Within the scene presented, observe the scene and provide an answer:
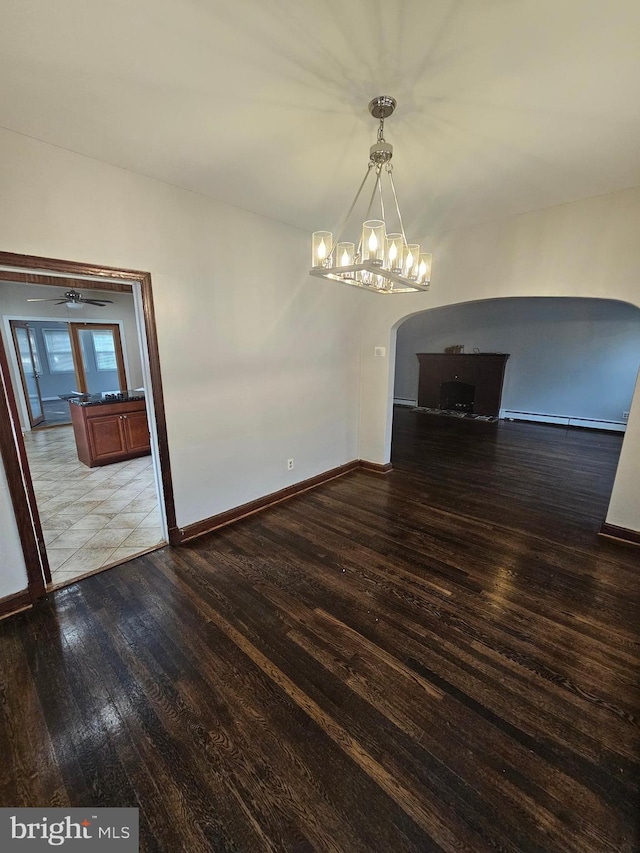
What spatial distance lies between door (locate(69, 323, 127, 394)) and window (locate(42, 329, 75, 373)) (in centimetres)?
159

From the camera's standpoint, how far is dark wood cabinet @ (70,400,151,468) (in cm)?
467

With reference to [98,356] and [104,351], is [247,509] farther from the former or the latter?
[98,356]

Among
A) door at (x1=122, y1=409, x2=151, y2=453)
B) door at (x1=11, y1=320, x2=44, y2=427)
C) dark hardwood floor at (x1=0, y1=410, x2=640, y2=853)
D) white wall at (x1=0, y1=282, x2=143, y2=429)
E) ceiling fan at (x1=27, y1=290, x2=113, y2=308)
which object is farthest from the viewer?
door at (x1=11, y1=320, x2=44, y2=427)

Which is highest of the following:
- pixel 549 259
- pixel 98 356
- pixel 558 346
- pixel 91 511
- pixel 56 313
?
pixel 549 259

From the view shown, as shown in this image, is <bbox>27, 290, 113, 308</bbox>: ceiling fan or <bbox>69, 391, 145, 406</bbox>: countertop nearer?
<bbox>69, 391, 145, 406</bbox>: countertop

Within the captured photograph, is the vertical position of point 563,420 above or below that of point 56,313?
below

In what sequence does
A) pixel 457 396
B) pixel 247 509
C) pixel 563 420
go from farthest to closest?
pixel 457 396 < pixel 563 420 < pixel 247 509

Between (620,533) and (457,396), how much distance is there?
6139 millimetres

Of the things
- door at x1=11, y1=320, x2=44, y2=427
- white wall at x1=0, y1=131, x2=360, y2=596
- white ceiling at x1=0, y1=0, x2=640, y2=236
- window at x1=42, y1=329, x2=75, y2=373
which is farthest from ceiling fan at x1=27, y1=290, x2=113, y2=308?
white ceiling at x1=0, y1=0, x2=640, y2=236

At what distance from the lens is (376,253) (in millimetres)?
1728

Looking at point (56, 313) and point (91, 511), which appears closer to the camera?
point (91, 511)

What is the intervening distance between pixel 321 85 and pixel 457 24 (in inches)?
22.9

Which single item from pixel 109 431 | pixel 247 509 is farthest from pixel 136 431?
pixel 247 509

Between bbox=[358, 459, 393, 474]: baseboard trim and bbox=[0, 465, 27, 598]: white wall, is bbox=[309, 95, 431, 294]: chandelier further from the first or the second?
bbox=[358, 459, 393, 474]: baseboard trim
